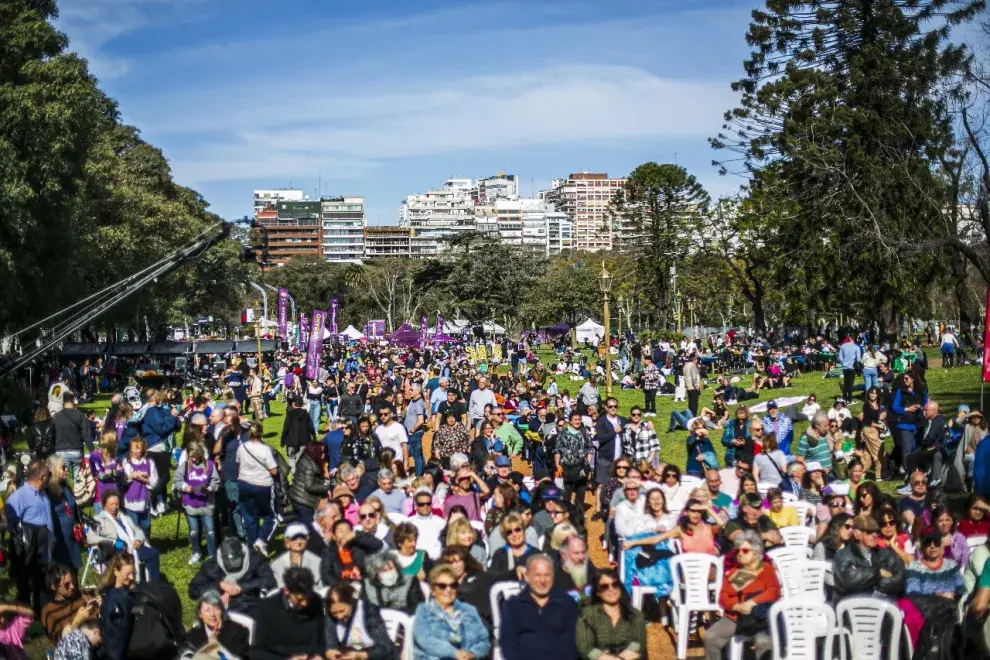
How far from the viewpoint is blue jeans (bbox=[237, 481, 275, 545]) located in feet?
40.5

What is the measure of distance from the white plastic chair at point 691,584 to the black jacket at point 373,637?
8.41 feet

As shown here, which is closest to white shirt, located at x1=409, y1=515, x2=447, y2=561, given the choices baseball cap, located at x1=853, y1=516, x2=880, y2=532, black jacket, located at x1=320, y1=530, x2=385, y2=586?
black jacket, located at x1=320, y1=530, x2=385, y2=586

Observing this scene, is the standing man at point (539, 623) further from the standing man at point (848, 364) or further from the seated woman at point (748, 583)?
the standing man at point (848, 364)

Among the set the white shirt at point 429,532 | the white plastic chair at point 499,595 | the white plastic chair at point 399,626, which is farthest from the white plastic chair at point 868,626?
the white shirt at point 429,532

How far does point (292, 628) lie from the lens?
24.1 feet

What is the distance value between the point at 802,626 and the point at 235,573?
411cm

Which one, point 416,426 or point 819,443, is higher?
point 819,443

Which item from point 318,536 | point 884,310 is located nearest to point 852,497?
point 318,536

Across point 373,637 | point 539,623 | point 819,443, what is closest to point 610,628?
point 539,623

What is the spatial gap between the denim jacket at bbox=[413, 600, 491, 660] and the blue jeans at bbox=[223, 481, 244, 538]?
5627 millimetres

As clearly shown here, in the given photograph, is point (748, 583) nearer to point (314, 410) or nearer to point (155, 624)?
point (155, 624)

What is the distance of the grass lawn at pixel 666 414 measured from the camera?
12406 millimetres

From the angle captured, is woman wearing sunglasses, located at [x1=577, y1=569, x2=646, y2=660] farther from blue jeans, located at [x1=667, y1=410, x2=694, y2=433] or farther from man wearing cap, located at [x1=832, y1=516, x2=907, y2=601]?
blue jeans, located at [x1=667, y1=410, x2=694, y2=433]

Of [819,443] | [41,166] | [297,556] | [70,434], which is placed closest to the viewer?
[297,556]
